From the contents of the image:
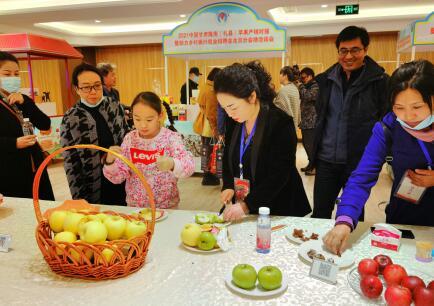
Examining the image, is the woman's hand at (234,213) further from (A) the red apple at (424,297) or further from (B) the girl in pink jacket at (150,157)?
(A) the red apple at (424,297)

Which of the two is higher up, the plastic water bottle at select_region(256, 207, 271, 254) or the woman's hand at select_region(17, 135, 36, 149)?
the woman's hand at select_region(17, 135, 36, 149)

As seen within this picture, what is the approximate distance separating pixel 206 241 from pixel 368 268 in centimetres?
54

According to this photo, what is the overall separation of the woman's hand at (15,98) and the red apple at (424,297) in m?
2.38

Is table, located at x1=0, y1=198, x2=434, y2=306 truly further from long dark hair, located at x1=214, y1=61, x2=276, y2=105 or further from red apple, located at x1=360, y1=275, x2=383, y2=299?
long dark hair, located at x1=214, y1=61, x2=276, y2=105

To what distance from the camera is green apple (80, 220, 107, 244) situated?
3.53ft

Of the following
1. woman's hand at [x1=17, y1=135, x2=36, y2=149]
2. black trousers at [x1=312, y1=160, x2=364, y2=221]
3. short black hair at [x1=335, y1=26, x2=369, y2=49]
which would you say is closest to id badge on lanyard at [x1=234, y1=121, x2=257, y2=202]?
black trousers at [x1=312, y1=160, x2=364, y2=221]

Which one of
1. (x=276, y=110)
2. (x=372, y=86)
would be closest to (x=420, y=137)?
(x=276, y=110)

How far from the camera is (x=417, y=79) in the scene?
124cm

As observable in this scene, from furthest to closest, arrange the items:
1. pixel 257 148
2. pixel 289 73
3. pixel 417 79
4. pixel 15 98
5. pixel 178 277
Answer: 1. pixel 289 73
2. pixel 15 98
3. pixel 257 148
4. pixel 417 79
5. pixel 178 277

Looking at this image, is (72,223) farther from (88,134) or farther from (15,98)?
(15,98)

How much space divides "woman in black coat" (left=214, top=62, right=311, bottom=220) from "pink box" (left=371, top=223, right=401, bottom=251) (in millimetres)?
442

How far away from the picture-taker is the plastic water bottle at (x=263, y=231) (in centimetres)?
124

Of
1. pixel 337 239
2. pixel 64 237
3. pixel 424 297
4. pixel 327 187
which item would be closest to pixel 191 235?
pixel 64 237

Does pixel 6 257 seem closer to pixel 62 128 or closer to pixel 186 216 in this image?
pixel 186 216
